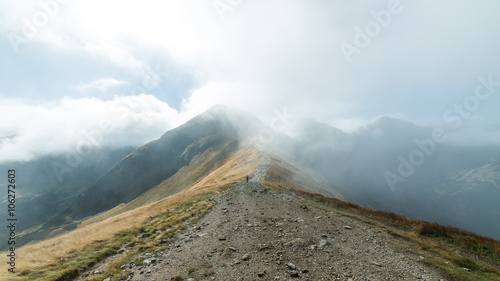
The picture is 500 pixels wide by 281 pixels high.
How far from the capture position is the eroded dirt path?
977 cm

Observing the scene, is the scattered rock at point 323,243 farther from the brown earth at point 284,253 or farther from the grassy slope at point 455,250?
the grassy slope at point 455,250

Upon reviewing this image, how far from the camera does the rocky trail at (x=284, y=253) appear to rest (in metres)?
9.76

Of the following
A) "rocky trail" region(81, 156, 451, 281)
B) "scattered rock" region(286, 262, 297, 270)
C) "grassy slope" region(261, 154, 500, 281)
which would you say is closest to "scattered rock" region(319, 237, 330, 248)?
"rocky trail" region(81, 156, 451, 281)

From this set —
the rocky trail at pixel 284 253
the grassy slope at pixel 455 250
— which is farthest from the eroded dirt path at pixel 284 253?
the grassy slope at pixel 455 250

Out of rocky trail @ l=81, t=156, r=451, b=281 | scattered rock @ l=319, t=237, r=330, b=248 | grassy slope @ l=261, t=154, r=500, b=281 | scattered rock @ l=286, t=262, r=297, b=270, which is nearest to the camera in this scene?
rocky trail @ l=81, t=156, r=451, b=281

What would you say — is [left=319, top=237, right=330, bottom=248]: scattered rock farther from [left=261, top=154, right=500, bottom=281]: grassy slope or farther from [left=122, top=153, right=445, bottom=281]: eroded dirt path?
[left=261, top=154, right=500, bottom=281]: grassy slope

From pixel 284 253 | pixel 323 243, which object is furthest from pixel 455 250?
pixel 284 253

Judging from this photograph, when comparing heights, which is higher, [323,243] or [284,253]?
[284,253]

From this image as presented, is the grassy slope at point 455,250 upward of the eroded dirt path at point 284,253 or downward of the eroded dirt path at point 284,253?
downward

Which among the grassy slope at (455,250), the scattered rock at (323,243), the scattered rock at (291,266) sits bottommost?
the grassy slope at (455,250)

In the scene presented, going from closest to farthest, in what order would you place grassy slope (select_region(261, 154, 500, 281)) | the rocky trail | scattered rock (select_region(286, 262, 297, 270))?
1. the rocky trail
2. scattered rock (select_region(286, 262, 297, 270))
3. grassy slope (select_region(261, 154, 500, 281))

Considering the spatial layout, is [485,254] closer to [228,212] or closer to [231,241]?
[231,241]

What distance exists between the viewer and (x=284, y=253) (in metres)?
11.6

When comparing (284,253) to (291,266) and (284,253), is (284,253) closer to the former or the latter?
(284,253)
